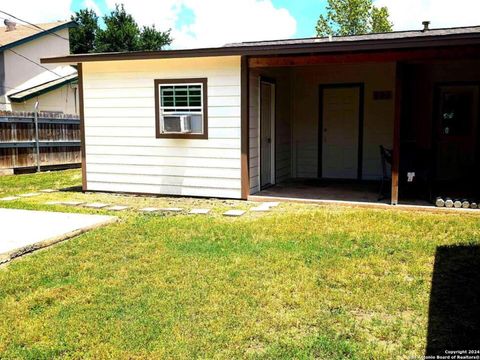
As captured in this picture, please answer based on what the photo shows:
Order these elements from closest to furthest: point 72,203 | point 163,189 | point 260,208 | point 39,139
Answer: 1. point 260,208
2. point 72,203
3. point 163,189
4. point 39,139

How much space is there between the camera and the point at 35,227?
5980 mm

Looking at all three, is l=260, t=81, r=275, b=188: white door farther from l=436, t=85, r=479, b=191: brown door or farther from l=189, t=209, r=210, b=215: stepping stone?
l=436, t=85, r=479, b=191: brown door

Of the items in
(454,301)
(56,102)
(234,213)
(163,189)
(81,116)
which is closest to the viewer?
(454,301)

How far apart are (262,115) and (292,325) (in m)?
6.04

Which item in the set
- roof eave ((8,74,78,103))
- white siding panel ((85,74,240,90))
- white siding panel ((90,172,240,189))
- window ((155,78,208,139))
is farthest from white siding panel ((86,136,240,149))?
roof eave ((8,74,78,103))

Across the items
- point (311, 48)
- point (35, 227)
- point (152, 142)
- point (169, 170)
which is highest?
point (311, 48)

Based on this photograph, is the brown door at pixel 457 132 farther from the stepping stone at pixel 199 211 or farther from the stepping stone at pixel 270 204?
the stepping stone at pixel 199 211

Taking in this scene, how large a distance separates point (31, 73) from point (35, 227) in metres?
15.0

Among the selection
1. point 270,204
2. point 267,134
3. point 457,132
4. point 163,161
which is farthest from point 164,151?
point 457,132

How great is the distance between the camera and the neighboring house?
58.2 feet

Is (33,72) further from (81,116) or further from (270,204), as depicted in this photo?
(270,204)

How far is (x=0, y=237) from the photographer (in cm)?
546

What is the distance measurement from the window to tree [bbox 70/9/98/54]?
980 inches

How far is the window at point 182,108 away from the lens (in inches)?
324
